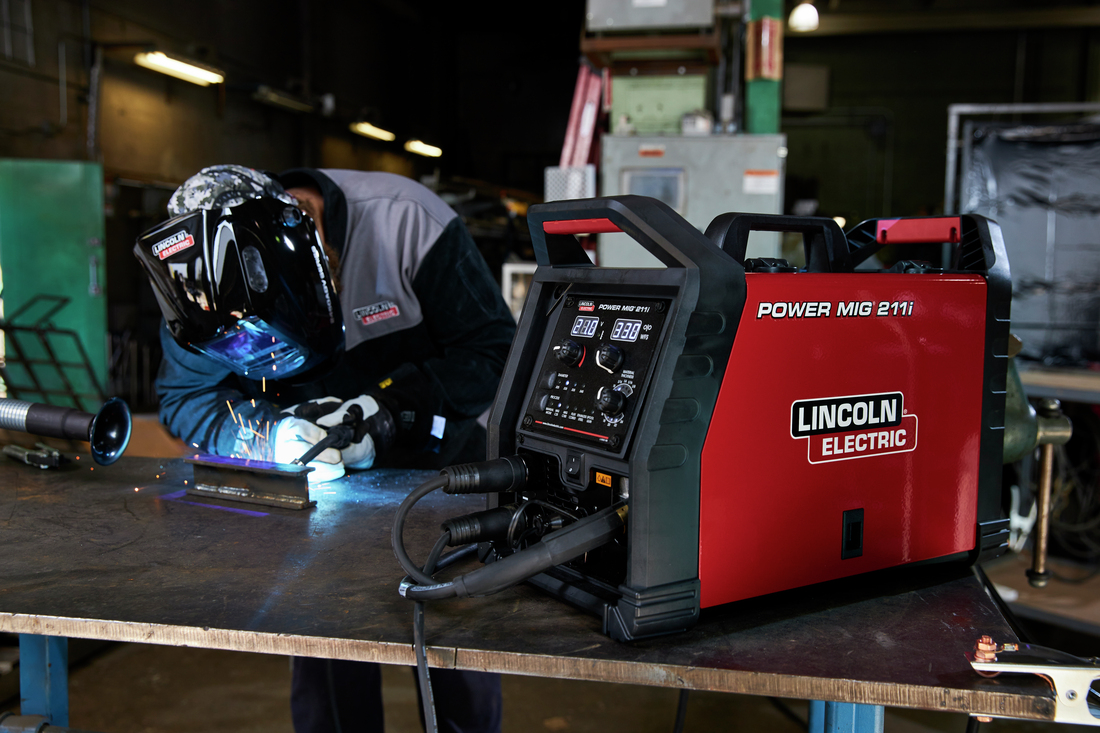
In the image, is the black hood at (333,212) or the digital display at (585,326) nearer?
the digital display at (585,326)

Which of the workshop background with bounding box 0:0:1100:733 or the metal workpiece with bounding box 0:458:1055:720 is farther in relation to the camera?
the workshop background with bounding box 0:0:1100:733

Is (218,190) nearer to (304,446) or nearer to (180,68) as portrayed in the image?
(304,446)

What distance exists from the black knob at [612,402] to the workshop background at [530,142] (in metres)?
2.21

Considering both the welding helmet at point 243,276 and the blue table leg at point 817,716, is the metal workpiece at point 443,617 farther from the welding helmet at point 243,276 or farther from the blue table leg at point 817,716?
the welding helmet at point 243,276

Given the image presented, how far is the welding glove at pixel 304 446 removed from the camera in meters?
1.52

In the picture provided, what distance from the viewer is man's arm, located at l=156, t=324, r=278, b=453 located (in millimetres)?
1656

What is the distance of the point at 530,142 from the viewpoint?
12.9 meters

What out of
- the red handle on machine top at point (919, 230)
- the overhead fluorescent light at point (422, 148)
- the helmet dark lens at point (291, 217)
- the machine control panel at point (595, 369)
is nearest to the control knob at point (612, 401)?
the machine control panel at point (595, 369)

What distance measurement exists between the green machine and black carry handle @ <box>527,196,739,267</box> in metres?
5.92

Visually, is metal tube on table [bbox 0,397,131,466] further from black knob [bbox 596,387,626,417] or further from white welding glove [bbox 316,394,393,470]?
black knob [bbox 596,387,626,417]

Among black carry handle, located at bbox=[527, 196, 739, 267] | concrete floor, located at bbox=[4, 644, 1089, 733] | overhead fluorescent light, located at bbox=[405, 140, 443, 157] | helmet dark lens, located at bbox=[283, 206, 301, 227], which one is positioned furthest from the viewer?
overhead fluorescent light, located at bbox=[405, 140, 443, 157]

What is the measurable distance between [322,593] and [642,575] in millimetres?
385

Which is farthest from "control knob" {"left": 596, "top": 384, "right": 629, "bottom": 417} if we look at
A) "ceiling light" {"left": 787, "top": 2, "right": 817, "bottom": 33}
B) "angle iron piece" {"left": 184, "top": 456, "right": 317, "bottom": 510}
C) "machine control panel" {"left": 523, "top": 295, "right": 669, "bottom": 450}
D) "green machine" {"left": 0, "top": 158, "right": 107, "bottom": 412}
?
"green machine" {"left": 0, "top": 158, "right": 107, "bottom": 412}

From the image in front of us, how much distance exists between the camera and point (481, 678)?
5.94 feet
